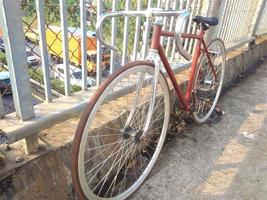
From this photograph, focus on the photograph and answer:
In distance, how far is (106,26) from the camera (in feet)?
7.66

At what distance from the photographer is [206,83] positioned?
3.29m

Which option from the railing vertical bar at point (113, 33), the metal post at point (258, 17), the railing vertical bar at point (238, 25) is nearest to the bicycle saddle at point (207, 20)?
the railing vertical bar at point (113, 33)

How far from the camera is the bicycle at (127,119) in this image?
5.90ft

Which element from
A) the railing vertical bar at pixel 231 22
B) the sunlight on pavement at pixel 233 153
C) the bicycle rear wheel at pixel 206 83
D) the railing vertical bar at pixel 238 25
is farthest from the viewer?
the railing vertical bar at pixel 238 25

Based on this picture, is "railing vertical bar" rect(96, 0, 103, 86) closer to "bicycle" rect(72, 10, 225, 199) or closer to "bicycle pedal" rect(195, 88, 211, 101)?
"bicycle" rect(72, 10, 225, 199)

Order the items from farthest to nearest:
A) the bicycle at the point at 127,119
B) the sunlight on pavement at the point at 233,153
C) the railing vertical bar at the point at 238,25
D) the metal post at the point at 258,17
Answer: the metal post at the point at 258,17, the railing vertical bar at the point at 238,25, the sunlight on pavement at the point at 233,153, the bicycle at the point at 127,119

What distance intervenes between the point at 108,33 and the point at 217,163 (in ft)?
5.41

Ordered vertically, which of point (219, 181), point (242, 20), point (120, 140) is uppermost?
point (242, 20)

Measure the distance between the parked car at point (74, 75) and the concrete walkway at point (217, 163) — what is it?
1021 mm

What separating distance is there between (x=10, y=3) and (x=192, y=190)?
2.01 meters

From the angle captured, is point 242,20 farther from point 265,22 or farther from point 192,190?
point 192,190

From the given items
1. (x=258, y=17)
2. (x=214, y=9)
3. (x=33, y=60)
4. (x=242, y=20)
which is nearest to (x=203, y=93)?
(x=214, y=9)

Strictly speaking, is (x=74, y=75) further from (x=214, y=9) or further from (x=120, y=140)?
(x=214, y=9)

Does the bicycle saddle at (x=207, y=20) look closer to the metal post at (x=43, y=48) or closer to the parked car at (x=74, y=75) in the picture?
the parked car at (x=74, y=75)
